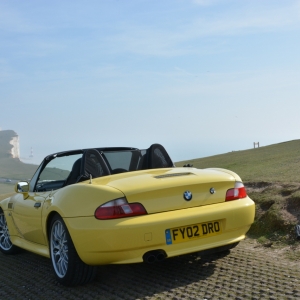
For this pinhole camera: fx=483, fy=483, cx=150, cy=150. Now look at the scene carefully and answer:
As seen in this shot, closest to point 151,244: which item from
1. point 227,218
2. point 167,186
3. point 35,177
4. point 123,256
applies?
point 123,256

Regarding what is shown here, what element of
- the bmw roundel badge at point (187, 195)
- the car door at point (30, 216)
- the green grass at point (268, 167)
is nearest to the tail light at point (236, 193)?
the bmw roundel badge at point (187, 195)

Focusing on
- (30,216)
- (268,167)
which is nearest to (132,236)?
(30,216)

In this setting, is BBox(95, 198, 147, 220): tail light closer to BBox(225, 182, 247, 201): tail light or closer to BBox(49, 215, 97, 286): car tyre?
BBox(49, 215, 97, 286): car tyre

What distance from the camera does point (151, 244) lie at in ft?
14.6

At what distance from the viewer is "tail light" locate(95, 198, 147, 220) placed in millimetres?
4457

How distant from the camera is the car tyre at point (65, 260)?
4.72 metres

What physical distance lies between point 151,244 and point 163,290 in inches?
17.6

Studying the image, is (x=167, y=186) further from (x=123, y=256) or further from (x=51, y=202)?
(x=51, y=202)

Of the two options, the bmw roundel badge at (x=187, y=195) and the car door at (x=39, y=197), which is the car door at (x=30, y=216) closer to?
the car door at (x=39, y=197)

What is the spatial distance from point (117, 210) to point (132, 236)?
0.28 m

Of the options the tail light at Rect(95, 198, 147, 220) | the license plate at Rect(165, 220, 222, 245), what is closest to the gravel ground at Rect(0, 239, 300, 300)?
the license plate at Rect(165, 220, 222, 245)

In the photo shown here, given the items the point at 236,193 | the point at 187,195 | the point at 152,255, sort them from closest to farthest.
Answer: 1. the point at 152,255
2. the point at 187,195
3. the point at 236,193

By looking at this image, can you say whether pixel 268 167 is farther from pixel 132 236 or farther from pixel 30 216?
pixel 132 236

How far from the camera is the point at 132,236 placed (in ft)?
14.4
